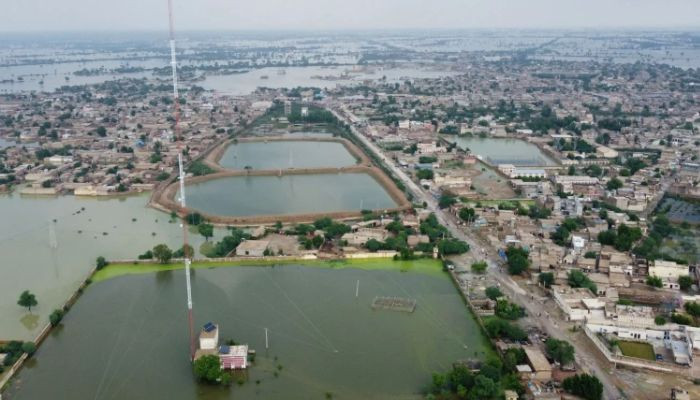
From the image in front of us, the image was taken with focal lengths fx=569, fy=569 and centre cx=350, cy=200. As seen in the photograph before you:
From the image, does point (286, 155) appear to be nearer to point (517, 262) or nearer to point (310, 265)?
point (310, 265)

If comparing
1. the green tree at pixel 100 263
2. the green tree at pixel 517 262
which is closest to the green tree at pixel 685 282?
the green tree at pixel 517 262

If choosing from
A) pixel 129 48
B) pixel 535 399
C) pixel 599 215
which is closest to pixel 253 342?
pixel 535 399

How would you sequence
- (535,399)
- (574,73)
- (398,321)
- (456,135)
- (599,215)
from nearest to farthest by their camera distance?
(535,399) < (398,321) < (599,215) < (456,135) < (574,73)

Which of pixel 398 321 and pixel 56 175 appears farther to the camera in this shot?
pixel 56 175

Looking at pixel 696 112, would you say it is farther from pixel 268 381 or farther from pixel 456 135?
pixel 268 381

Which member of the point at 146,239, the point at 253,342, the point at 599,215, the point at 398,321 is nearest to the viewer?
the point at 253,342

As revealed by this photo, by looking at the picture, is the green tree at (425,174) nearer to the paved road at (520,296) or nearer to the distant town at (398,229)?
the distant town at (398,229)

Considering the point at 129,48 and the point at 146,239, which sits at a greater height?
the point at 129,48
